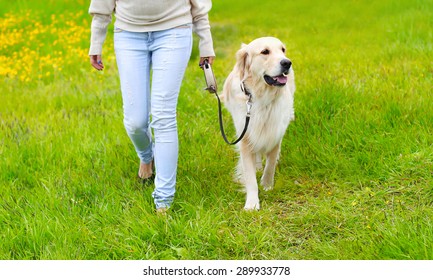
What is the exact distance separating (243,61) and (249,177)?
0.83 meters

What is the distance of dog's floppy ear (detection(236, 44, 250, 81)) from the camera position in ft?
12.9

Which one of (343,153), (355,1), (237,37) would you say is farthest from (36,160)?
(355,1)

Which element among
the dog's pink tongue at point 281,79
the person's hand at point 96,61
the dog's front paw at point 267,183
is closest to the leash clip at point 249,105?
the dog's pink tongue at point 281,79

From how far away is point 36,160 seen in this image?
451cm

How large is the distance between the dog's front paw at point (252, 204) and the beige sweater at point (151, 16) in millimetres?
1049

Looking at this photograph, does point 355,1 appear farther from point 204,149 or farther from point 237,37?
point 204,149

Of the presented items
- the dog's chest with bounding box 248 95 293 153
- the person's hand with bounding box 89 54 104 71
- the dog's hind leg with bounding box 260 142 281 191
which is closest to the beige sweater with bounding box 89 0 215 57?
the person's hand with bounding box 89 54 104 71

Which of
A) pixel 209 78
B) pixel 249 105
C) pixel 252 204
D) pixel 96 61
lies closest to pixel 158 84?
pixel 209 78

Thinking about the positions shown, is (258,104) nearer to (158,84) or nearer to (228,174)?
(228,174)

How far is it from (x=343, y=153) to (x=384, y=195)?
2.14 feet

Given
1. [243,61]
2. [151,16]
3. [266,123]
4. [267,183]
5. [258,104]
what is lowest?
[267,183]

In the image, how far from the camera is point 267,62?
376 centimetres

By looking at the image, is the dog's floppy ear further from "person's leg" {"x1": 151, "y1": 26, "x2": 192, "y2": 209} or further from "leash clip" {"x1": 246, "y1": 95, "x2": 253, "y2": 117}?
"person's leg" {"x1": 151, "y1": 26, "x2": 192, "y2": 209}

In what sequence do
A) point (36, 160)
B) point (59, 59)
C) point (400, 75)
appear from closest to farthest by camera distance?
point (36, 160) < point (400, 75) < point (59, 59)
